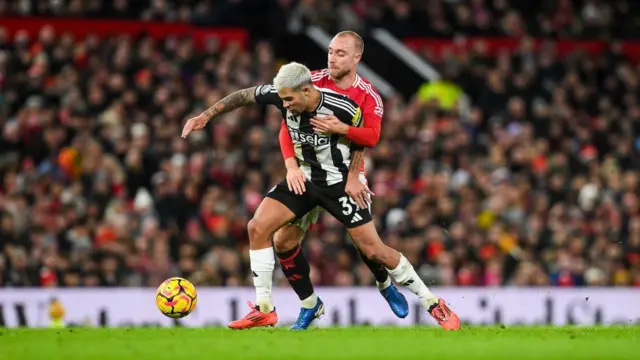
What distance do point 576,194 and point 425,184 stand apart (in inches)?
106

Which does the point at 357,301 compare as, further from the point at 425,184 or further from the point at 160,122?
the point at 160,122

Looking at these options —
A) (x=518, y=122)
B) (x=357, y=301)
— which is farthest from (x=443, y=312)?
Result: (x=518, y=122)

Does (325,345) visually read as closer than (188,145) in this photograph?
Yes

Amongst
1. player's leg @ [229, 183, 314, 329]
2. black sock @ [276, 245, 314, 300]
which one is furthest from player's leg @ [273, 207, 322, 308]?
player's leg @ [229, 183, 314, 329]

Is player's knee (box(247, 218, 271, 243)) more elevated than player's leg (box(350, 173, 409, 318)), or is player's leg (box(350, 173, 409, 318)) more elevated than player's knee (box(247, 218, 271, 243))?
player's knee (box(247, 218, 271, 243))

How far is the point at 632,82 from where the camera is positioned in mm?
24516

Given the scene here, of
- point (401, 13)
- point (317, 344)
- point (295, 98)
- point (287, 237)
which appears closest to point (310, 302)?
point (287, 237)

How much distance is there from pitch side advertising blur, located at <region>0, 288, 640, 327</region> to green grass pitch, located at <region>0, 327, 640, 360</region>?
193 inches

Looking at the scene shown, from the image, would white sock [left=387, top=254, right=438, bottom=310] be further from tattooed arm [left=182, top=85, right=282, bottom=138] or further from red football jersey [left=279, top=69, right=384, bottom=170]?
tattooed arm [left=182, top=85, right=282, bottom=138]

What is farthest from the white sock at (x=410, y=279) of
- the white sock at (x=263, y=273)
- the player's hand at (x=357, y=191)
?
the white sock at (x=263, y=273)

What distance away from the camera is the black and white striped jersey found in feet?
34.9

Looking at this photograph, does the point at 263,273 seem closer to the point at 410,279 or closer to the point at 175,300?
the point at 175,300

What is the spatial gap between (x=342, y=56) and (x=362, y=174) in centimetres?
103

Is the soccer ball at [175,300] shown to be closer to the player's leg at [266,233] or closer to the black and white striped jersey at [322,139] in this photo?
the player's leg at [266,233]
